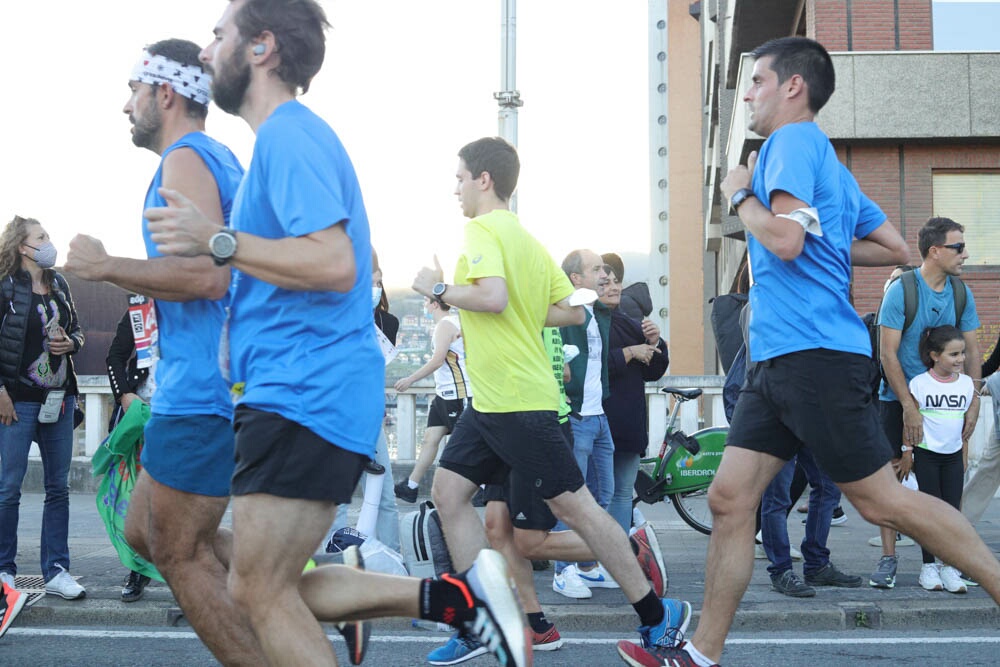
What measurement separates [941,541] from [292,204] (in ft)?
8.03

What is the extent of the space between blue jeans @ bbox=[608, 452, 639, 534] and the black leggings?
172cm

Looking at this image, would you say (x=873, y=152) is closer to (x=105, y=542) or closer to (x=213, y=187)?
(x=105, y=542)

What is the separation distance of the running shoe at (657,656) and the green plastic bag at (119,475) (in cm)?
238

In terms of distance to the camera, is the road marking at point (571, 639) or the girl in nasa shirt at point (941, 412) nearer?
the road marking at point (571, 639)

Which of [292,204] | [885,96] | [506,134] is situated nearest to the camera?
[292,204]

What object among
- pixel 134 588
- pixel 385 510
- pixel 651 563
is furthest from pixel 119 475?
pixel 651 563

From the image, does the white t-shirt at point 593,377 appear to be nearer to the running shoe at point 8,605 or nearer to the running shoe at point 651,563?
the running shoe at point 651,563

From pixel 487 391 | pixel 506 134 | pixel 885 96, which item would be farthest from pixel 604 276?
pixel 885 96

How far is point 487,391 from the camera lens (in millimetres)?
4738

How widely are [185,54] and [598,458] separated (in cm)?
392

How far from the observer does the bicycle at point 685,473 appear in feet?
29.5

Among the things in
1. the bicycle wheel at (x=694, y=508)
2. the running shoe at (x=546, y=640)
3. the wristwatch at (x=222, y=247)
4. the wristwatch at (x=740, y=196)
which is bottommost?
the bicycle wheel at (x=694, y=508)

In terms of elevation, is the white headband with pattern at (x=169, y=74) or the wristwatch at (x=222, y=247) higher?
the white headband with pattern at (x=169, y=74)

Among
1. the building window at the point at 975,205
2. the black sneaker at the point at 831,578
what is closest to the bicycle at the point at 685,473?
the black sneaker at the point at 831,578
